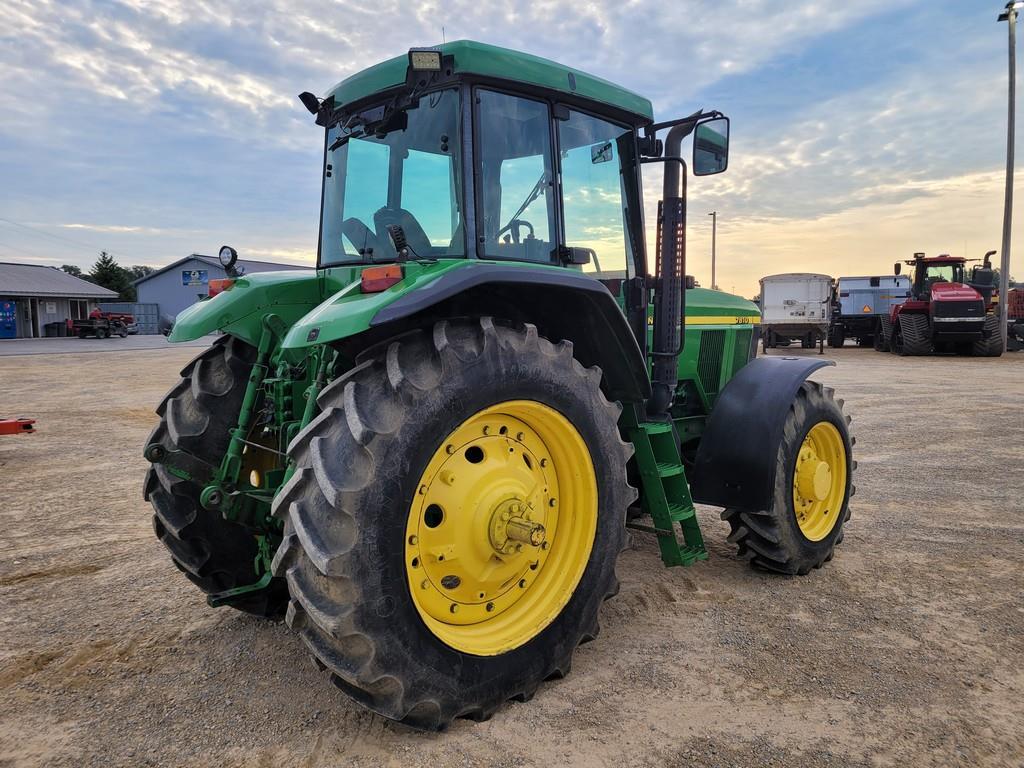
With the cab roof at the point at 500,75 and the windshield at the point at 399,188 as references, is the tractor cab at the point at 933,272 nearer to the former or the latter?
the cab roof at the point at 500,75

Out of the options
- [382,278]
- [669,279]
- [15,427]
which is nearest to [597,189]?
[669,279]

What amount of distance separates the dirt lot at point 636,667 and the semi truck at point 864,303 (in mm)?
22372

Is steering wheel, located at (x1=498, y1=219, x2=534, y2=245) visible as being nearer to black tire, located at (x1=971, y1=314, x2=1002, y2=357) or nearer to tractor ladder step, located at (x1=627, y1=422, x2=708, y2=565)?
tractor ladder step, located at (x1=627, y1=422, x2=708, y2=565)

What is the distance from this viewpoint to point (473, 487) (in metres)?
2.68

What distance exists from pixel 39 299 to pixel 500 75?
47425mm

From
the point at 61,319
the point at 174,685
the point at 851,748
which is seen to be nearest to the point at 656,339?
the point at 851,748

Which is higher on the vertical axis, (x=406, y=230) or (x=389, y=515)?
(x=406, y=230)

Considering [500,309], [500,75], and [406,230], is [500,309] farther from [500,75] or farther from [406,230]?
[500,75]

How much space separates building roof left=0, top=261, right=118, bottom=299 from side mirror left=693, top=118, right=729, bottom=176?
147 ft

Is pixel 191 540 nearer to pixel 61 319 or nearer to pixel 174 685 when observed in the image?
pixel 174 685

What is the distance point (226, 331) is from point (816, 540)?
3473mm

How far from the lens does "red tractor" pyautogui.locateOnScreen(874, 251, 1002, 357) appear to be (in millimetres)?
19953

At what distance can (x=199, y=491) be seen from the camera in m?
3.22

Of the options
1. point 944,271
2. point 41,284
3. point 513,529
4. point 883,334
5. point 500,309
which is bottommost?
point 513,529
